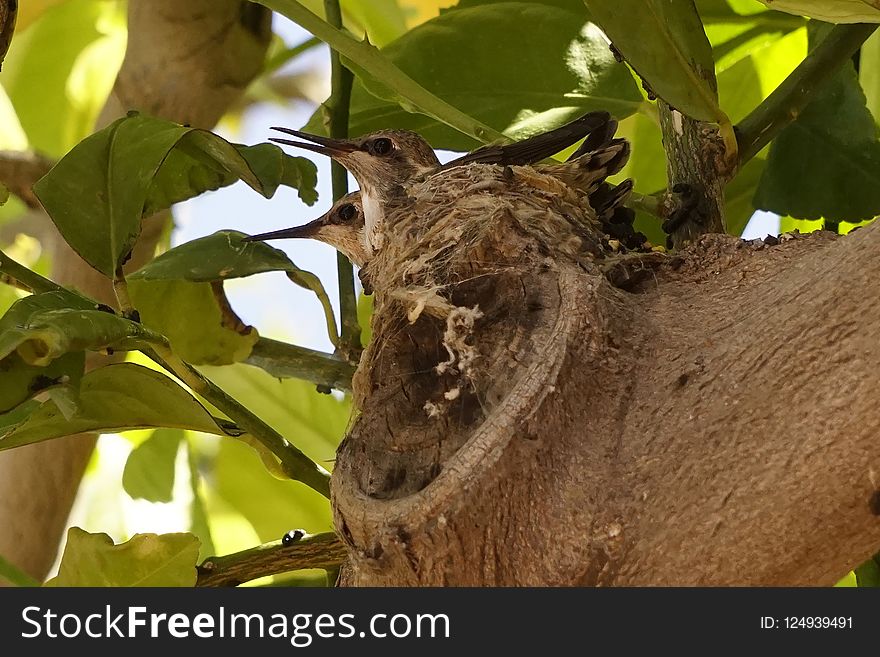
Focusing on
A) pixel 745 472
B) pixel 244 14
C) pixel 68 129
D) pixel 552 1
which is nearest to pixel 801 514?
pixel 745 472

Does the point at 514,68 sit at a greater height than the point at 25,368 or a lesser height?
greater

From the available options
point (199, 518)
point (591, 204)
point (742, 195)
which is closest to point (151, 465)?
point (199, 518)

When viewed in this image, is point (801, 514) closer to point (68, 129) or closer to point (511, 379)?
point (511, 379)

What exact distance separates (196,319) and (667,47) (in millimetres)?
574

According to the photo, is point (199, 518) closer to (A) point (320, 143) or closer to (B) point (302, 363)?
(B) point (302, 363)

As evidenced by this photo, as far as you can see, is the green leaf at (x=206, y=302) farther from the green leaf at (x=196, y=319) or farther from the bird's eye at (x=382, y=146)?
the bird's eye at (x=382, y=146)

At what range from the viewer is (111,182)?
0.88 meters

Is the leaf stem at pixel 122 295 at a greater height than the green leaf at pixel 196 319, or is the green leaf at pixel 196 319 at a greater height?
the green leaf at pixel 196 319

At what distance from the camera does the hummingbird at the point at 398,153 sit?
115cm

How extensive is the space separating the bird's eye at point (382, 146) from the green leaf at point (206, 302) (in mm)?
286

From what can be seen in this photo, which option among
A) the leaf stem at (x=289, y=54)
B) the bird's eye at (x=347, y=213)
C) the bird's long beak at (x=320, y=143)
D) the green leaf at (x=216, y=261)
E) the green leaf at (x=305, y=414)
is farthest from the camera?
the leaf stem at (x=289, y=54)

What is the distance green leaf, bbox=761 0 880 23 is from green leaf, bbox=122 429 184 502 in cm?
94

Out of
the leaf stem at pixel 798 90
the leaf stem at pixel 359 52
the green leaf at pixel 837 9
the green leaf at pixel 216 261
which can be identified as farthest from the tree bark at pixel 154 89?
the green leaf at pixel 837 9
